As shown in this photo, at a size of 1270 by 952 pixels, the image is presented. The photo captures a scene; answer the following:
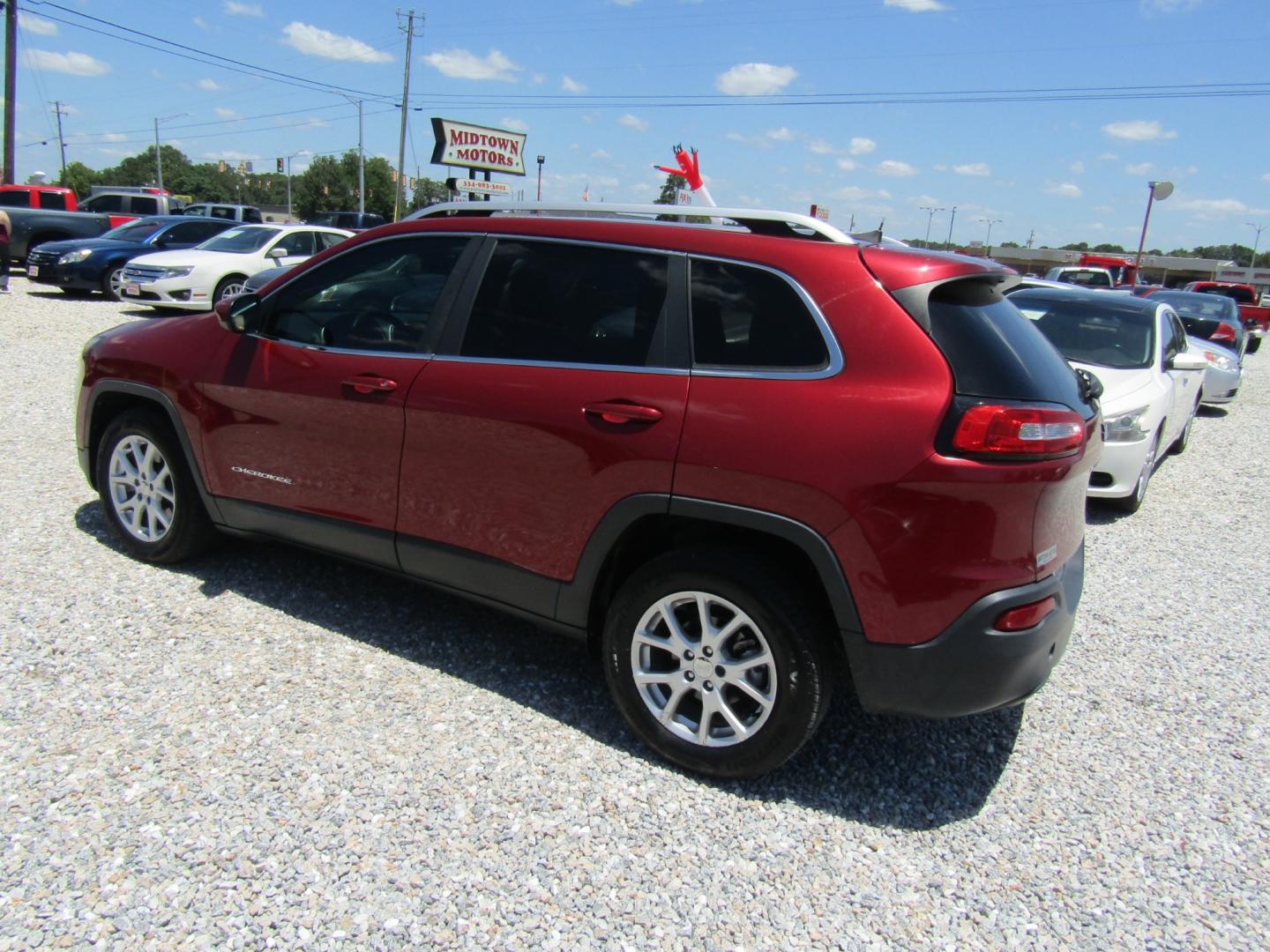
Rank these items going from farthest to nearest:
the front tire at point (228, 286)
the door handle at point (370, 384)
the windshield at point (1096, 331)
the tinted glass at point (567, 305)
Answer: the front tire at point (228, 286) < the windshield at point (1096, 331) < the door handle at point (370, 384) < the tinted glass at point (567, 305)

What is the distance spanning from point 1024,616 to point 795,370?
97 centimetres

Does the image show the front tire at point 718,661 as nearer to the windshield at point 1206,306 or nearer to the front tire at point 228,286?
the front tire at point 228,286

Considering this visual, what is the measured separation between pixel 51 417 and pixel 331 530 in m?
5.00

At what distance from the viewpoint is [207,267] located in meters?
13.4

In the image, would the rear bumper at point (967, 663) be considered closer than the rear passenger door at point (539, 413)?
Yes

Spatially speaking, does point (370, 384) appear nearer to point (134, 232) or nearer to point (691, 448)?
point (691, 448)

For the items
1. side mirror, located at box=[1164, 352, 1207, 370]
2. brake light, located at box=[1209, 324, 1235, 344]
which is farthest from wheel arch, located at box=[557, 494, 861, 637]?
brake light, located at box=[1209, 324, 1235, 344]

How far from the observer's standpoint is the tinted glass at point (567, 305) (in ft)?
9.70

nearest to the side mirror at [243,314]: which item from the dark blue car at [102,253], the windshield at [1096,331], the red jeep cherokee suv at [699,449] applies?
the red jeep cherokee suv at [699,449]

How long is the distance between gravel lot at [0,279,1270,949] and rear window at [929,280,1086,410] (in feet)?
4.51

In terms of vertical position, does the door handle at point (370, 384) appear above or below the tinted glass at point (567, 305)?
below

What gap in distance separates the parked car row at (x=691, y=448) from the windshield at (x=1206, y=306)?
13.6 meters

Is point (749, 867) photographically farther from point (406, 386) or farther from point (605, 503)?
point (406, 386)

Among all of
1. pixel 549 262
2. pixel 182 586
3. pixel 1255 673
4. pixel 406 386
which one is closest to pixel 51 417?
pixel 182 586
